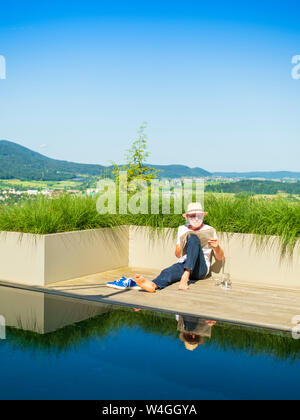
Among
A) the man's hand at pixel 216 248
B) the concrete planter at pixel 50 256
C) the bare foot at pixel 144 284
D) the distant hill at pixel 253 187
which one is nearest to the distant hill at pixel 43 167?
the distant hill at pixel 253 187

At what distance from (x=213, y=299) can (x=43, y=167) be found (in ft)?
29.2

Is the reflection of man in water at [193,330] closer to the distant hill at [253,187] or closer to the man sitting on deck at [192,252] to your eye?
the man sitting on deck at [192,252]

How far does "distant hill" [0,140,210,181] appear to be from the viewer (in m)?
10.1

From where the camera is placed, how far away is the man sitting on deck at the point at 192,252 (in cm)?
539

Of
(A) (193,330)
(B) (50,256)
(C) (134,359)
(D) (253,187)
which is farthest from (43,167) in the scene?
(C) (134,359)

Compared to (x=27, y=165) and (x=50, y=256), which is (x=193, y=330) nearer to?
(x=50, y=256)

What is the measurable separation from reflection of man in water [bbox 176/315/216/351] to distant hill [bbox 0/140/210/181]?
15.6 feet

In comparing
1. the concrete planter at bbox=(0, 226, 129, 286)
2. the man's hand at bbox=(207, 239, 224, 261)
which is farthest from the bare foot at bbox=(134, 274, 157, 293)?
the concrete planter at bbox=(0, 226, 129, 286)

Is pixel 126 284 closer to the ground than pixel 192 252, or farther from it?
closer to the ground

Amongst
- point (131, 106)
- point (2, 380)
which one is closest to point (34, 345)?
point (2, 380)

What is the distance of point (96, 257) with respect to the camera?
6336mm

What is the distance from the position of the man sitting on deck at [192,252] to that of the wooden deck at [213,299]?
0.39ft

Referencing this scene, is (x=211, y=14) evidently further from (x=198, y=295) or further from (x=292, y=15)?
(x=198, y=295)

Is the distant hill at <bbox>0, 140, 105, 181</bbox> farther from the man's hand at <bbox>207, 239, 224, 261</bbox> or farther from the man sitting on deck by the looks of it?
the man's hand at <bbox>207, 239, 224, 261</bbox>
